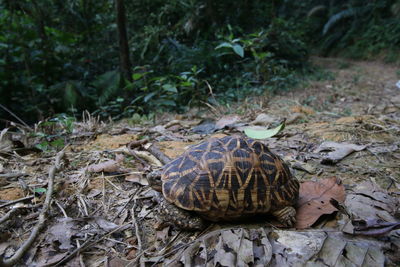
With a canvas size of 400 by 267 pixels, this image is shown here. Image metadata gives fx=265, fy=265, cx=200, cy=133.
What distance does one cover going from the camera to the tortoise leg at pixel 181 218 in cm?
185

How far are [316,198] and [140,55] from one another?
953 centimetres

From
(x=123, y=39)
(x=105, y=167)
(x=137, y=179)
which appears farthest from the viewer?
(x=123, y=39)

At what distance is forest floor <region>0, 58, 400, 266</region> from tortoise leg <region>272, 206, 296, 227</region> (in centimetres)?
6

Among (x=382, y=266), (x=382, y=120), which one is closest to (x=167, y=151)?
(x=382, y=266)

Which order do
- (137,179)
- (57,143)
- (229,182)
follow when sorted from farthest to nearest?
(57,143) < (137,179) < (229,182)

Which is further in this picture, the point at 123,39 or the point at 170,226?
the point at 123,39

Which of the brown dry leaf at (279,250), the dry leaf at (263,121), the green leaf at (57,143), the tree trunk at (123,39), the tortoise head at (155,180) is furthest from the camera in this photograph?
the tree trunk at (123,39)

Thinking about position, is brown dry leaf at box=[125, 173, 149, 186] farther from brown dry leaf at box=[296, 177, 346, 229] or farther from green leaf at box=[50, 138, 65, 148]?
brown dry leaf at box=[296, 177, 346, 229]

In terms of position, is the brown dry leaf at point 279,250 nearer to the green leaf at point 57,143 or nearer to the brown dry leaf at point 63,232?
the brown dry leaf at point 63,232

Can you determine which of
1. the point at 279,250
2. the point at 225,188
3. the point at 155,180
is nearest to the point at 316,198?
the point at 279,250

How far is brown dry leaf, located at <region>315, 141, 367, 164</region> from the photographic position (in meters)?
2.73

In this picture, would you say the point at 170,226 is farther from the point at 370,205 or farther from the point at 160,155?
the point at 370,205

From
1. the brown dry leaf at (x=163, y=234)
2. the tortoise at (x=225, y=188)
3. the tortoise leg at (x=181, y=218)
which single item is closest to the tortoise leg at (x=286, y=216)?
the tortoise at (x=225, y=188)

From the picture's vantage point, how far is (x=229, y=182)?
1857 millimetres
